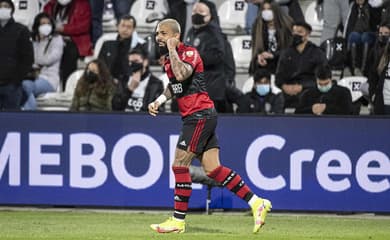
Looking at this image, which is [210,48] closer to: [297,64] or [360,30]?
[297,64]

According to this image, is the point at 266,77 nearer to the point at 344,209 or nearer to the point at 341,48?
the point at 341,48

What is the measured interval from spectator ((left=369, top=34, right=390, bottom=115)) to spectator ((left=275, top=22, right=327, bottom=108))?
0.92 meters

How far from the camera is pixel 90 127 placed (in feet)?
50.7

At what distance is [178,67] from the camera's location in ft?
37.8

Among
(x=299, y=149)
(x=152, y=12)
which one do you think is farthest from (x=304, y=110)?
(x=152, y=12)

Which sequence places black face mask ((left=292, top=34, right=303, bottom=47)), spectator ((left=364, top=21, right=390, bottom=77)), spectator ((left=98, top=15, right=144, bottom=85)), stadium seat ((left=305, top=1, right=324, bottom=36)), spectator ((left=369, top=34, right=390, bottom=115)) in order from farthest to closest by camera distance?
stadium seat ((left=305, top=1, right=324, bottom=36)) → spectator ((left=98, top=15, right=144, bottom=85)) → black face mask ((left=292, top=34, right=303, bottom=47)) → spectator ((left=364, top=21, right=390, bottom=77)) → spectator ((left=369, top=34, right=390, bottom=115))

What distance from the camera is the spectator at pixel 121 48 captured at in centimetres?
1753

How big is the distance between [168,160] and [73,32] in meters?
4.17

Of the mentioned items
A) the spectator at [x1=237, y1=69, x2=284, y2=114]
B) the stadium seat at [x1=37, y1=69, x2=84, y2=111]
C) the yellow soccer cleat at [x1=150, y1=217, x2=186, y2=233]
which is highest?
the spectator at [x1=237, y1=69, x2=284, y2=114]

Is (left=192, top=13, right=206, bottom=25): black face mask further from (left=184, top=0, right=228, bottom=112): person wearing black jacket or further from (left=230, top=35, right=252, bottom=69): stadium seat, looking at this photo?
(left=230, top=35, right=252, bottom=69): stadium seat

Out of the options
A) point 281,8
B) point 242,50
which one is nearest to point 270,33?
point 281,8

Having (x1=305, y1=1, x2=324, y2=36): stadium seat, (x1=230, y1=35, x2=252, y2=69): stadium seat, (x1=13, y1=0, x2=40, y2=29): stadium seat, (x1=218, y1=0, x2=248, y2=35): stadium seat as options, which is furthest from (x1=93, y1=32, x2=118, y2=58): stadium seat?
(x1=305, y1=1, x2=324, y2=36): stadium seat

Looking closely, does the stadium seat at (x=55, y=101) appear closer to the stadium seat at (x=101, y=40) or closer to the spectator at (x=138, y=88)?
the stadium seat at (x=101, y=40)

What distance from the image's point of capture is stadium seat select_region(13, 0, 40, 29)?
19.4 meters
